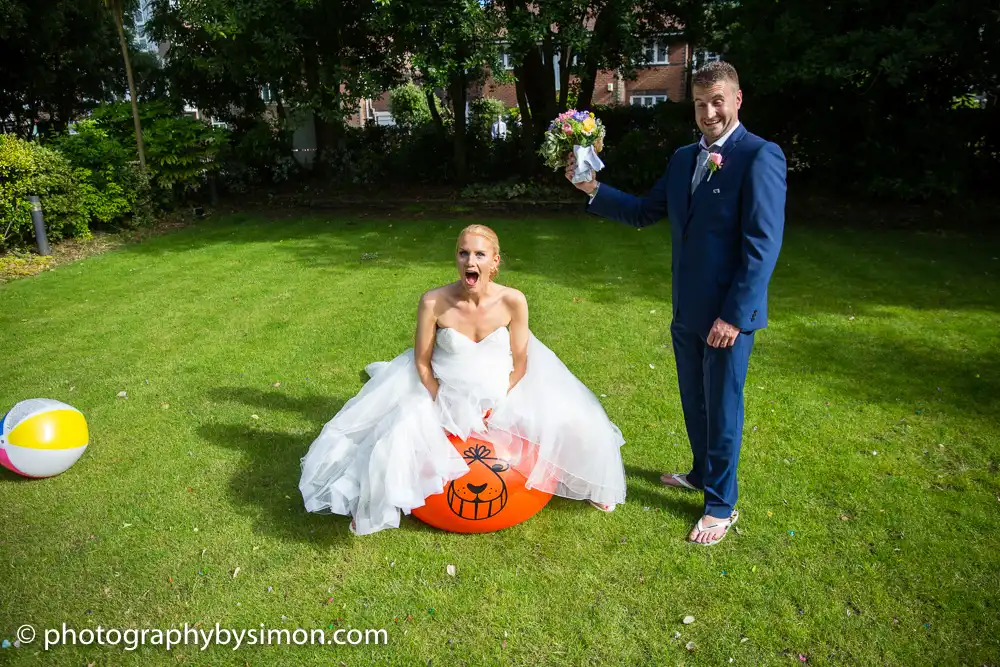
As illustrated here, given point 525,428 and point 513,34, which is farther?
point 513,34

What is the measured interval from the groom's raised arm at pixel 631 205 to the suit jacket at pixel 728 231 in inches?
2.7

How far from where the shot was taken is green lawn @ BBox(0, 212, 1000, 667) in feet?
12.0

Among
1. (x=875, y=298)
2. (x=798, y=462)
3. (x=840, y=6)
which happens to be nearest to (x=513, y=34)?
(x=840, y=6)

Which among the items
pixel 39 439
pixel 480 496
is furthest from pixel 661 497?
pixel 39 439

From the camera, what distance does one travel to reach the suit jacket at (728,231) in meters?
3.62

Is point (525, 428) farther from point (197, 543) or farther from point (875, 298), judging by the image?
point (875, 298)

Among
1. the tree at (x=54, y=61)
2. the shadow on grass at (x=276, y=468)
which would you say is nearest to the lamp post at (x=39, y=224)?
the tree at (x=54, y=61)

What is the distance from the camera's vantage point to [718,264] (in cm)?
390

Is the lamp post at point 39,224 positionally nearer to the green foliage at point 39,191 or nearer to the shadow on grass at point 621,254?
the green foliage at point 39,191

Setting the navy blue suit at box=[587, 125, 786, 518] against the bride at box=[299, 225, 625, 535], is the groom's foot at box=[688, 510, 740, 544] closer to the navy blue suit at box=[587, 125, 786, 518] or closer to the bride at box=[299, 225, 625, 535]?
the navy blue suit at box=[587, 125, 786, 518]

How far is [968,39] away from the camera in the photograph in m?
12.1

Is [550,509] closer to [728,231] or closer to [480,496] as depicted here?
[480,496]

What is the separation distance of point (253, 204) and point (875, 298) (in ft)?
48.2

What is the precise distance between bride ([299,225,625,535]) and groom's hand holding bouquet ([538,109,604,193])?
70cm
